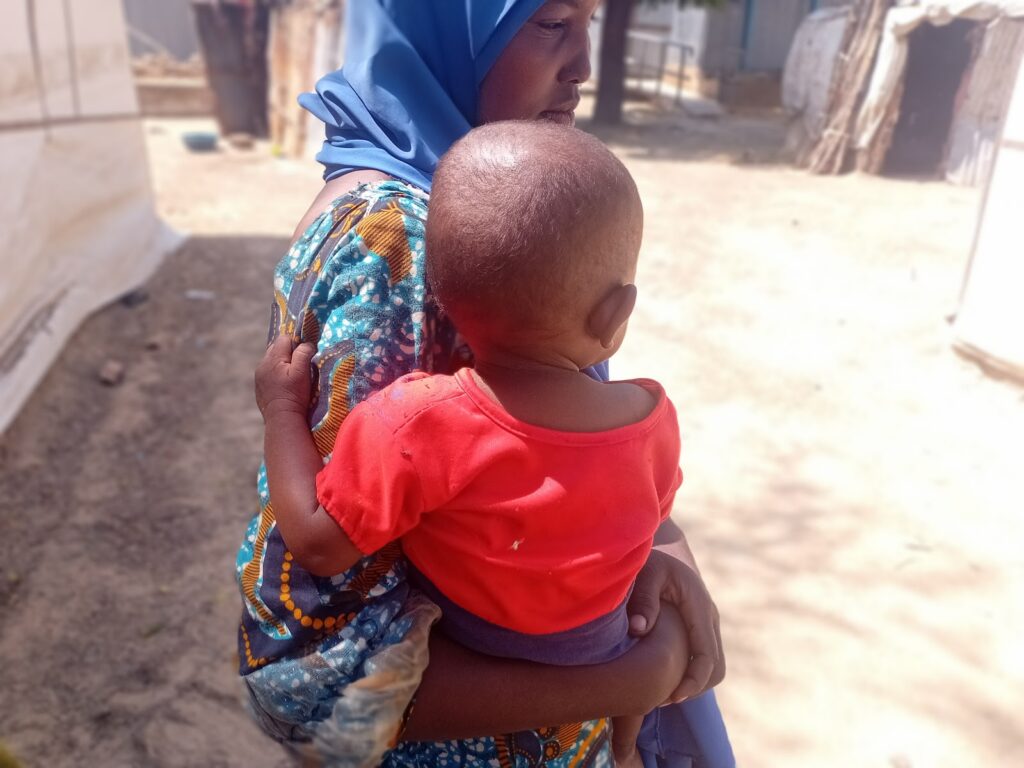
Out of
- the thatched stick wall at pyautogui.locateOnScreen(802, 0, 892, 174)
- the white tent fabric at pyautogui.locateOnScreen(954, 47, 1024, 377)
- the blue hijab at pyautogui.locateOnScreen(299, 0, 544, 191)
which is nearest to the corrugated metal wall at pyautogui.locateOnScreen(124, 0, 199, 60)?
the thatched stick wall at pyautogui.locateOnScreen(802, 0, 892, 174)

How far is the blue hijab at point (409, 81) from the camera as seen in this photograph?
1378 mm

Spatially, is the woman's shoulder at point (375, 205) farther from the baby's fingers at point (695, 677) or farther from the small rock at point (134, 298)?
the small rock at point (134, 298)

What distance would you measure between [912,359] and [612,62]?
9.49 metres

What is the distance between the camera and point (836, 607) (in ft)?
10.9

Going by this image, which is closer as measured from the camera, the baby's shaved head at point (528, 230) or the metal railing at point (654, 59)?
the baby's shaved head at point (528, 230)

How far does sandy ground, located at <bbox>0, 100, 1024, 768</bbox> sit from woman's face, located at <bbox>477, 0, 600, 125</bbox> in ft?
6.75

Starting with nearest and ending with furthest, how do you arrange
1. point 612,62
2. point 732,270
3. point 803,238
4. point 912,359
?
point 912,359
point 732,270
point 803,238
point 612,62

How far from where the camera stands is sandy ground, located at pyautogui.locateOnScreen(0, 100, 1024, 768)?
9.18 feet

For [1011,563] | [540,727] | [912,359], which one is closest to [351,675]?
[540,727]

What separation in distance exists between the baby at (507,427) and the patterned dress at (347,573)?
4 cm

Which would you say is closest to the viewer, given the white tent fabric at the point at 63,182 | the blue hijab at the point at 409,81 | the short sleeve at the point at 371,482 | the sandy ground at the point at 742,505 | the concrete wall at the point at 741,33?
the short sleeve at the point at 371,482

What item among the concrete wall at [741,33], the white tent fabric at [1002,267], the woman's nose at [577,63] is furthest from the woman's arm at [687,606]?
the concrete wall at [741,33]

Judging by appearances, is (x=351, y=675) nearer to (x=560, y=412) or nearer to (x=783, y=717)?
(x=560, y=412)

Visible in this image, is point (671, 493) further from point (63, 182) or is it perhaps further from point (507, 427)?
point (63, 182)
